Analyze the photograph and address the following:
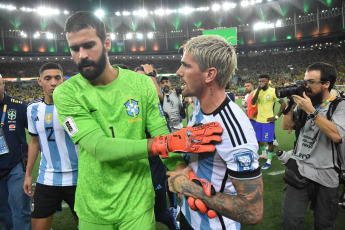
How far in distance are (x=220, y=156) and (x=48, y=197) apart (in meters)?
2.13

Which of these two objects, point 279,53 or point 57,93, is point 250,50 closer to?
point 279,53

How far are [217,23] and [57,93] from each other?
52144 mm

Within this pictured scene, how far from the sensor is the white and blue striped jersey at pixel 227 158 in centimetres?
130

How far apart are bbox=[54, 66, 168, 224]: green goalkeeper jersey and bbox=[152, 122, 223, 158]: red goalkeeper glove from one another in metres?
0.37

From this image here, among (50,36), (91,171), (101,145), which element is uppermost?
(50,36)

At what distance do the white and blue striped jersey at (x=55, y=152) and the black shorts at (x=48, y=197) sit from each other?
0.05 m

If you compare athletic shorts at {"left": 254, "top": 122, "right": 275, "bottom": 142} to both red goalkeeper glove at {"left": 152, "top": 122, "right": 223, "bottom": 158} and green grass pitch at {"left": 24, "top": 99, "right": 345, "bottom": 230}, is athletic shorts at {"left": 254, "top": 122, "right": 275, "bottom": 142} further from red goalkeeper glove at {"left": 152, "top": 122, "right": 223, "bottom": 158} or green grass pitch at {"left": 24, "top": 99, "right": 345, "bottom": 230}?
red goalkeeper glove at {"left": 152, "top": 122, "right": 223, "bottom": 158}

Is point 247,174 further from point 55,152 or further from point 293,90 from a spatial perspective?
point 55,152

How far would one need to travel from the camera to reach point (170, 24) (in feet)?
164

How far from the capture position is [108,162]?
5.52 ft

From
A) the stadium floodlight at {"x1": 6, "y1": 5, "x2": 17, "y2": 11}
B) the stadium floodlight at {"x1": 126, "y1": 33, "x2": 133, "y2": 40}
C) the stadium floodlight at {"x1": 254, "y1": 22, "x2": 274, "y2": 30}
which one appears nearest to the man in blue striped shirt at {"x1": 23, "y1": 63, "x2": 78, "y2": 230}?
the stadium floodlight at {"x1": 6, "y1": 5, "x2": 17, "y2": 11}

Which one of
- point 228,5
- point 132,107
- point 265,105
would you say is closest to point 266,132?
point 265,105

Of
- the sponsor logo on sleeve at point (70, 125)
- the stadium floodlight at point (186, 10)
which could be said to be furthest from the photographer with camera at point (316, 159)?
the stadium floodlight at point (186, 10)

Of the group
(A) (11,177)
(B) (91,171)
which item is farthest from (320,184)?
(A) (11,177)
